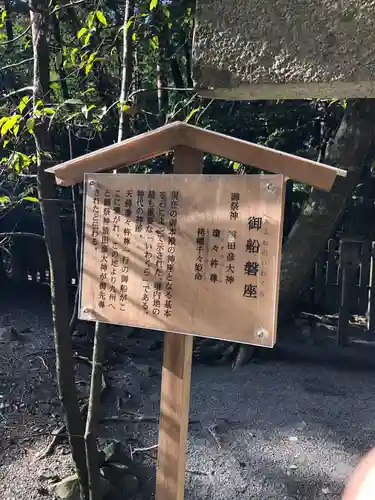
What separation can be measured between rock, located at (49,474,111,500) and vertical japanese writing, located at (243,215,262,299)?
2.10 meters

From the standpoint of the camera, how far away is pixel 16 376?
16.7 feet

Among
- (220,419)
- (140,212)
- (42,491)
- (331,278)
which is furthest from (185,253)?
(331,278)

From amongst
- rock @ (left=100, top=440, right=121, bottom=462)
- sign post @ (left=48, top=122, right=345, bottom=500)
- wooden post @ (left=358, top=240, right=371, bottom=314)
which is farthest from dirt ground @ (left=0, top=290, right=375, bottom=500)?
sign post @ (left=48, top=122, right=345, bottom=500)

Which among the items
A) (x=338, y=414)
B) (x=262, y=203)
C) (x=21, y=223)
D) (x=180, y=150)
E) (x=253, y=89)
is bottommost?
(x=338, y=414)

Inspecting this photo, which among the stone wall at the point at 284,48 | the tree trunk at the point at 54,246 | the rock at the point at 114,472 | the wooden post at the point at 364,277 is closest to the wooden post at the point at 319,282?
the wooden post at the point at 364,277

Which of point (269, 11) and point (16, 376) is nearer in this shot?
point (269, 11)

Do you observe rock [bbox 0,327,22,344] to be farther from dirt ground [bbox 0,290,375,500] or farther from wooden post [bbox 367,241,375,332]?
wooden post [bbox 367,241,375,332]

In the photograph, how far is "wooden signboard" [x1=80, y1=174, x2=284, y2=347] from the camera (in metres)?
1.92

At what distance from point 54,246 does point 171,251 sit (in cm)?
116

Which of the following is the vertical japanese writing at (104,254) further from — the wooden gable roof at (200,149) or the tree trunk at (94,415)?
the tree trunk at (94,415)

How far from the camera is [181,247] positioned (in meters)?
2.06

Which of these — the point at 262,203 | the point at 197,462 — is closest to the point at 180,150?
the point at 262,203

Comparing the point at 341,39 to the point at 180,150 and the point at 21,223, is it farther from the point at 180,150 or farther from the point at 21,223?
the point at 21,223

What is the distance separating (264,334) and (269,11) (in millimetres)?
1116
